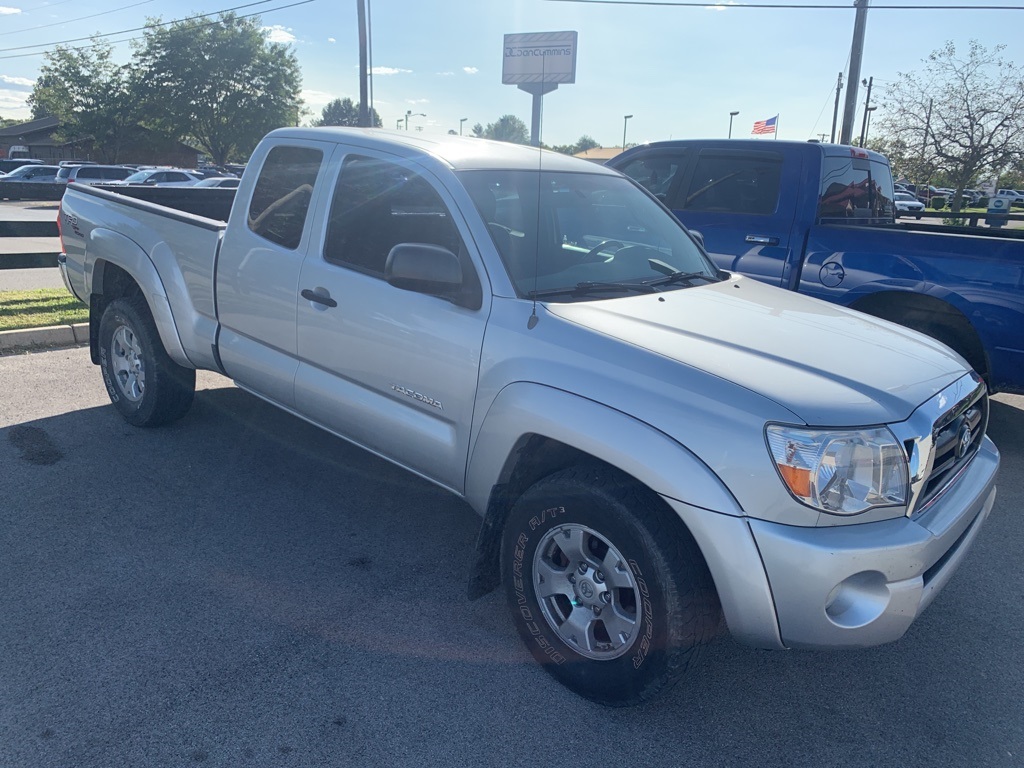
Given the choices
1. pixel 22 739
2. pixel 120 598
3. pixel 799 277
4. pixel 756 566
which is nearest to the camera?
pixel 756 566

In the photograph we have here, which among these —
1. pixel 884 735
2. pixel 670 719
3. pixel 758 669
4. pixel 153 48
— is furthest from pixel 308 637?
pixel 153 48

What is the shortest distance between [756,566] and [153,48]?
55028mm

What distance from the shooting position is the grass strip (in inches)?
281

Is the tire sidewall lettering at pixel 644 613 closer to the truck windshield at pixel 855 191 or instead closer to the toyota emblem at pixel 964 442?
the toyota emblem at pixel 964 442

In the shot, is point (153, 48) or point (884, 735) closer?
point (884, 735)

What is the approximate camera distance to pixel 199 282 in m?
4.45

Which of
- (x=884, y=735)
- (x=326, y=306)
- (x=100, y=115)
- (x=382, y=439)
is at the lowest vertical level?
(x=884, y=735)

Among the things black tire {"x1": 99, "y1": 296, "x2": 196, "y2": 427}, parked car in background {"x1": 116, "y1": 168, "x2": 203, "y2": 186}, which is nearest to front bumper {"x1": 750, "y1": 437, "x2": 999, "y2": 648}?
black tire {"x1": 99, "y1": 296, "x2": 196, "y2": 427}

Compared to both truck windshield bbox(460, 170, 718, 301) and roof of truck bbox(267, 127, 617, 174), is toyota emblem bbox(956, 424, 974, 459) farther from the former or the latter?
roof of truck bbox(267, 127, 617, 174)

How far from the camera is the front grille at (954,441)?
2605 mm

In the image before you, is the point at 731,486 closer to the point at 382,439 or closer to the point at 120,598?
the point at 382,439

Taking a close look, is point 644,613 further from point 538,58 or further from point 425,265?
point 538,58

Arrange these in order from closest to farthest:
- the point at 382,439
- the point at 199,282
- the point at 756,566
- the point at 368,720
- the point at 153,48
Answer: the point at 756,566 → the point at 368,720 → the point at 382,439 → the point at 199,282 → the point at 153,48

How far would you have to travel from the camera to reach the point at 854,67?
14352 millimetres
